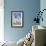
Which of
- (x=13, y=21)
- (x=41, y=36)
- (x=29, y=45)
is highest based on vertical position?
(x=13, y=21)

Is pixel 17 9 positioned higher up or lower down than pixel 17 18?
higher up

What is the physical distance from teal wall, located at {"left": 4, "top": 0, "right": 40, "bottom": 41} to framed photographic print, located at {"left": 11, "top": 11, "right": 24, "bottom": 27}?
4.9 inches

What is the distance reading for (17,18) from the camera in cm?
570

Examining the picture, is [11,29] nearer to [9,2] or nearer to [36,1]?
[9,2]

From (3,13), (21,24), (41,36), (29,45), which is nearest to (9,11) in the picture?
(3,13)

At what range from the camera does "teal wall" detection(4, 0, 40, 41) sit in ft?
18.6

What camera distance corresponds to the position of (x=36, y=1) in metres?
5.69

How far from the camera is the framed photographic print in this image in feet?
18.7

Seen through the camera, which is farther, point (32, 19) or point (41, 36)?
point (32, 19)

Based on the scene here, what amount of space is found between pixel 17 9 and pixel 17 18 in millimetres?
370

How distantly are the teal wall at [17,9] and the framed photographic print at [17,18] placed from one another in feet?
0.41

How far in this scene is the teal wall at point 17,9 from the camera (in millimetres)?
5664

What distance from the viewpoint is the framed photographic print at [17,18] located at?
5688 millimetres

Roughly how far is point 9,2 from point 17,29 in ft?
3.79
